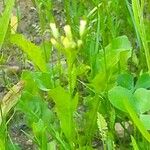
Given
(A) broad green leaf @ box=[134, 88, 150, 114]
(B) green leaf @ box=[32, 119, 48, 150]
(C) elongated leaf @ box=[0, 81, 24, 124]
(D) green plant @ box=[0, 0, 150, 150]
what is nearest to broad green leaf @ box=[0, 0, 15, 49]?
(D) green plant @ box=[0, 0, 150, 150]

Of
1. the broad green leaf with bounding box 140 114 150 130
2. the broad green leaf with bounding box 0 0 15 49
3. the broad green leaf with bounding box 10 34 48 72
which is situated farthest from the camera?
the broad green leaf with bounding box 10 34 48 72

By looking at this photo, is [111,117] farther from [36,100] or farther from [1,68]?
[1,68]

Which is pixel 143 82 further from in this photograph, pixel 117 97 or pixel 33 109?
pixel 33 109

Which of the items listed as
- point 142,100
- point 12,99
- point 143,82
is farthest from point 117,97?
point 12,99

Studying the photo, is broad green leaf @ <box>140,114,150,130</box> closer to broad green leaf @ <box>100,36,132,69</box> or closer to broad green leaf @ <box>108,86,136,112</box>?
broad green leaf @ <box>108,86,136,112</box>

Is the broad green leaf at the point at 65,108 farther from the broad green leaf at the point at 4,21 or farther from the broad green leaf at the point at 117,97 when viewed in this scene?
the broad green leaf at the point at 4,21

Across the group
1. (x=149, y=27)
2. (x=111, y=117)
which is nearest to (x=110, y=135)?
(x=111, y=117)

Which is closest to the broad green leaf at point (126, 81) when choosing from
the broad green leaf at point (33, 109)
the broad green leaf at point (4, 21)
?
the broad green leaf at point (33, 109)

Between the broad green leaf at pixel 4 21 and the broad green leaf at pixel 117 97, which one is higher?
the broad green leaf at pixel 4 21
